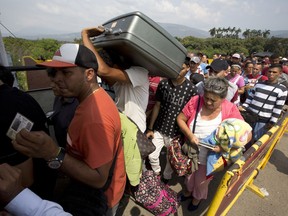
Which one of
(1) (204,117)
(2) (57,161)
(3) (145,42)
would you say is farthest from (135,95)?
(2) (57,161)

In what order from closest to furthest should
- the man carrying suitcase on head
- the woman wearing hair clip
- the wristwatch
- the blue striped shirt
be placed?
the wristwatch < the man carrying suitcase on head < the woman wearing hair clip < the blue striped shirt

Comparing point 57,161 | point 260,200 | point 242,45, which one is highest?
point 242,45

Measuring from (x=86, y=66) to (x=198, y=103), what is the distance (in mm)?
1488

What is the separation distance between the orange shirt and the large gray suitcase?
1.55 ft

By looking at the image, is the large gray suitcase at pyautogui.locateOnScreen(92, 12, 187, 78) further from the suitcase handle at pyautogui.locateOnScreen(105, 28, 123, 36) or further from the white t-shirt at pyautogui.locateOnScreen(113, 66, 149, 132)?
the white t-shirt at pyautogui.locateOnScreen(113, 66, 149, 132)

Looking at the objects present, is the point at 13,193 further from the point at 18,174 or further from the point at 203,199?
the point at 203,199

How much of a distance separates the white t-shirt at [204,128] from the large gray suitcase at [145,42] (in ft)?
2.53

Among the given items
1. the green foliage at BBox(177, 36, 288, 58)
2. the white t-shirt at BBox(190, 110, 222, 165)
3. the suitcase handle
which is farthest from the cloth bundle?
the green foliage at BBox(177, 36, 288, 58)

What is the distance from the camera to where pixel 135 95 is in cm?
203

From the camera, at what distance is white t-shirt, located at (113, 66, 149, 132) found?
1.94 meters

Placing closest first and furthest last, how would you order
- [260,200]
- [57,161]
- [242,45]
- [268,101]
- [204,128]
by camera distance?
[57,161], [204,128], [260,200], [268,101], [242,45]

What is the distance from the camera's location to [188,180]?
2.69m

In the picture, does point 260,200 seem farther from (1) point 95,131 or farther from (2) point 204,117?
(1) point 95,131

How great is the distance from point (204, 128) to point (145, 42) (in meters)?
1.25
